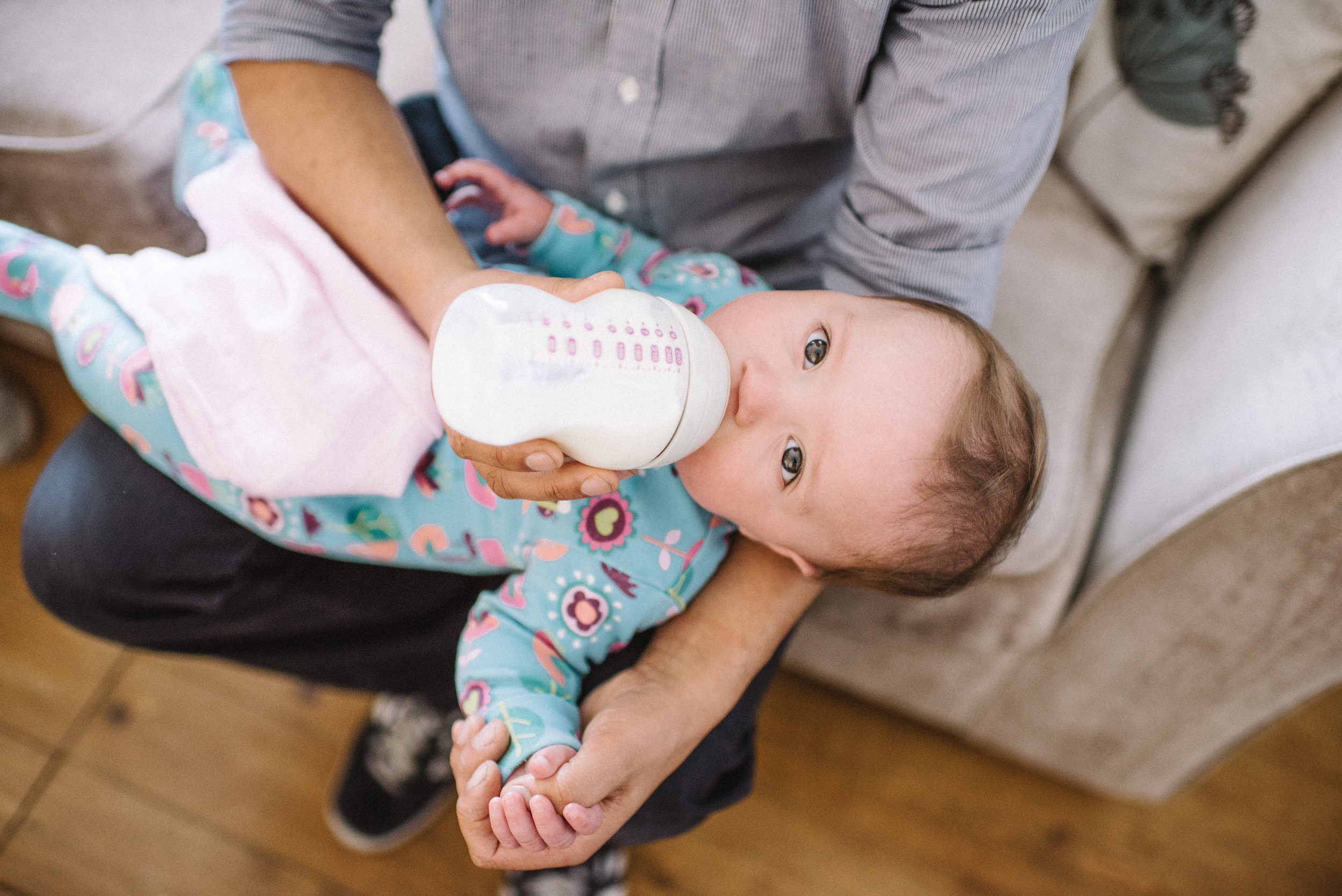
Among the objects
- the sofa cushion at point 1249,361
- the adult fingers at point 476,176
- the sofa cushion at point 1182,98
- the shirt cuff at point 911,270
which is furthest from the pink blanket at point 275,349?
the sofa cushion at point 1182,98

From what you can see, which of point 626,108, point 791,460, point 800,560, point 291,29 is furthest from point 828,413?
point 291,29

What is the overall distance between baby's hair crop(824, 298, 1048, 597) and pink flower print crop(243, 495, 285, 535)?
0.52m

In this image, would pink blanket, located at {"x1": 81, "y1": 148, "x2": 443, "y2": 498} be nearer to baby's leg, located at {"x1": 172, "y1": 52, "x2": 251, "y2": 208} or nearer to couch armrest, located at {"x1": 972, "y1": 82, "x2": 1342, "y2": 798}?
baby's leg, located at {"x1": 172, "y1": 52, "x2": 251, "y2": 208}

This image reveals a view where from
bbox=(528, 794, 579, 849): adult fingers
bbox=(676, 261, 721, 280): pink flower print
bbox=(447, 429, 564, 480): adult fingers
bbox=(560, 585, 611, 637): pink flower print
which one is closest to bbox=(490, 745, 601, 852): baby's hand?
bbox=(528, 794, 579, 849): adult fingers

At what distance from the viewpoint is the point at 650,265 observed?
869 millimetres

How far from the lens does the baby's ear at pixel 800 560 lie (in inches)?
29.4

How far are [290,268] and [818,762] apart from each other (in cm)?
98

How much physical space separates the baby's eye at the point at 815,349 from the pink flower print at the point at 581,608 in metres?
0.27


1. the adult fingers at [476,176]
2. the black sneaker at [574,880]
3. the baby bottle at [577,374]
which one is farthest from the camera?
the black sneaker at [574,880]

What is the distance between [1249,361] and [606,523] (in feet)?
2.17

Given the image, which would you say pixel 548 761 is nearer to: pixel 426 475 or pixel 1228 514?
pixel 426 475

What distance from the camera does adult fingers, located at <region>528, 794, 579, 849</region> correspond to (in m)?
0.60

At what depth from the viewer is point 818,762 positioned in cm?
124

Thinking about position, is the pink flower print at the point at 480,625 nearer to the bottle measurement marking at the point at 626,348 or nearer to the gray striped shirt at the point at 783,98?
the bottle measurement marking at the point at 626,348
